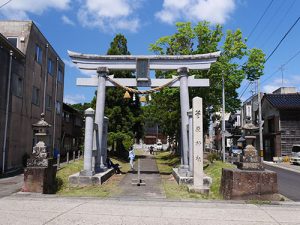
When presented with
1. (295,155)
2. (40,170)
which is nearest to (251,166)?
(40,170)

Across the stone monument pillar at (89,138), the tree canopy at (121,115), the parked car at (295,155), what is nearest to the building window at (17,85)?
the stone monument pillar at (89,138)

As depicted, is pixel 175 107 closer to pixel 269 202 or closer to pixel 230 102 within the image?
pixel 230 102

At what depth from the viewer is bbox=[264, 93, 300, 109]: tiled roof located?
3778cm

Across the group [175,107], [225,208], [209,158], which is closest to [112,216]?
[225,208]

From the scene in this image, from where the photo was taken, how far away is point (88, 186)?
15.4 metres

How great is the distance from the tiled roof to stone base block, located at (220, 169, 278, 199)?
29.0m

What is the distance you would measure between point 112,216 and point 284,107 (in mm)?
34266

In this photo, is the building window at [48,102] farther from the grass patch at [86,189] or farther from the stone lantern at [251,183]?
the stone lantern at [251,183]

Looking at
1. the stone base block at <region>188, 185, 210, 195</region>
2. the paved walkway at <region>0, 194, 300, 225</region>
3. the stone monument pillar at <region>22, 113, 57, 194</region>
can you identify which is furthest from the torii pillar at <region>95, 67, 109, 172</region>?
the paved walkway at <region>0, 194, 300, 225</region>

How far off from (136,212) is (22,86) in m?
17.3

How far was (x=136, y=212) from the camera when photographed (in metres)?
8.46

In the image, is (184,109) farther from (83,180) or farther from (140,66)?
(83,180)

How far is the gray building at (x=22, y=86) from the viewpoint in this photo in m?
20.0

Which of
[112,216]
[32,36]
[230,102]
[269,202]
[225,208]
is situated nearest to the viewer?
[112,216]
